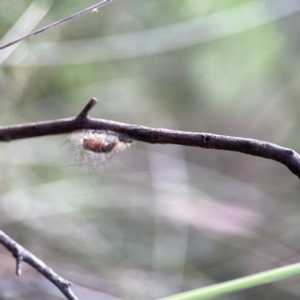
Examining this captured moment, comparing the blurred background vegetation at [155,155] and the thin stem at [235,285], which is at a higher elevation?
the blurred background vegetation at [155,155]

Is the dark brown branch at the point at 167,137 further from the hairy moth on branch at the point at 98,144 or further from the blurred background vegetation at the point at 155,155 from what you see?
the blurred background vegetation at the point at 155,155

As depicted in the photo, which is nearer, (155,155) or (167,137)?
(167,137)

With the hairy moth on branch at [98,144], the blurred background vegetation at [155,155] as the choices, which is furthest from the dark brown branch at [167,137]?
the blurred background vegetation at [155,155]

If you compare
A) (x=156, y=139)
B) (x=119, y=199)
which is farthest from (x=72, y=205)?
(x=156, y=139)

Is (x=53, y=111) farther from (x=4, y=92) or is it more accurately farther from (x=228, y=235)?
(x=228, y=235)

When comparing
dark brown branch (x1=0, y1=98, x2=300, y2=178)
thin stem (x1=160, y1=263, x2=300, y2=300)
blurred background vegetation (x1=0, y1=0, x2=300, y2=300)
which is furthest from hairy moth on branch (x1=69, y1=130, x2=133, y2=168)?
blurred background vegetation (x1=0, y1=0, x2=300, y2=300)

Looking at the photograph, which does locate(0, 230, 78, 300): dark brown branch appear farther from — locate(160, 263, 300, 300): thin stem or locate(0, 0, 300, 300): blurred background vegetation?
locate(0, 0, 300, 300): blurred background vegetation

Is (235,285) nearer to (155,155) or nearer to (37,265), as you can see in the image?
(37,265)

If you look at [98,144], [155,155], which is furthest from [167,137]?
[155,155]
